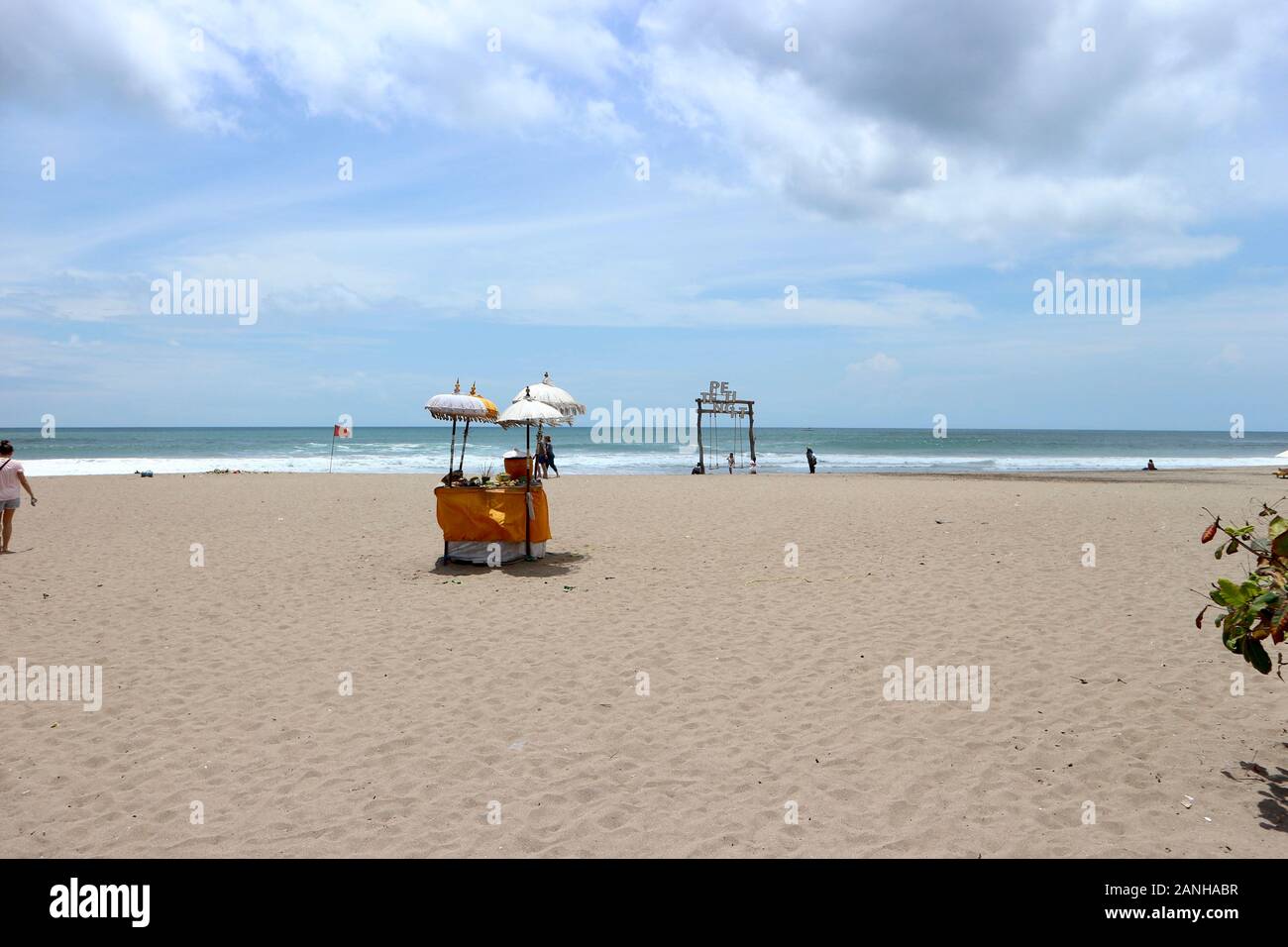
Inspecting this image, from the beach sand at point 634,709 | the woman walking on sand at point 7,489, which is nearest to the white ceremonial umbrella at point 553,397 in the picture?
the beach sand at point 634,709

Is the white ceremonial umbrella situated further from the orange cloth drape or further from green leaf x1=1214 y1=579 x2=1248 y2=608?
green leaf x1=1214 y1=579 x2=1248 y2=608

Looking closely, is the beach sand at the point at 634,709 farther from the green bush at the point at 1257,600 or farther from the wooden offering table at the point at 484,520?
the green bush at the point at 1257,600

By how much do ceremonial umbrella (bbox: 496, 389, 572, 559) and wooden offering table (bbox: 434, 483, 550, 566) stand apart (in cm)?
3

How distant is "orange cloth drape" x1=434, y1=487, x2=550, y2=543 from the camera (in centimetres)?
1045

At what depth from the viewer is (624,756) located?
467cm

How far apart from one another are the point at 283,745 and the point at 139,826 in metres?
1.01

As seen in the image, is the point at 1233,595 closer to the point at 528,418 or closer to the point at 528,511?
the point at 528,418

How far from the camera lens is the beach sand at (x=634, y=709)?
3.84m

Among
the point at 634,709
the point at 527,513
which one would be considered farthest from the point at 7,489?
the point at 634,709

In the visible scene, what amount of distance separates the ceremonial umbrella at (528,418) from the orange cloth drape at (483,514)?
0.09 m

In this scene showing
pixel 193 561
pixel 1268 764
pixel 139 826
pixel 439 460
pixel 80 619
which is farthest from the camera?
pixel 439 460

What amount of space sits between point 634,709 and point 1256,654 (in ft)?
11.7
